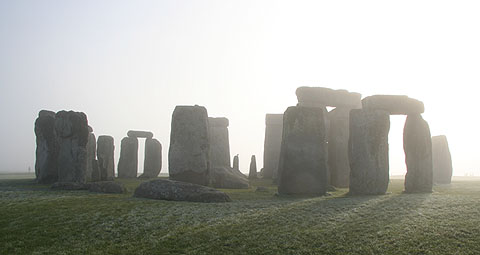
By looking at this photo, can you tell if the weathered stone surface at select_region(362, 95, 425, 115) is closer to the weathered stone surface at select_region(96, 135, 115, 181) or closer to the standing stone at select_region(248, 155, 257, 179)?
the standing stone at select_region(248, 155, 257, 179)

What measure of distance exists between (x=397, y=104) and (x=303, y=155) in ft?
16.5

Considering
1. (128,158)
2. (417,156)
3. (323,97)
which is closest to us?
(417,156)

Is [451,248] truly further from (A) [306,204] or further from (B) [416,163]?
(B) [416,163]

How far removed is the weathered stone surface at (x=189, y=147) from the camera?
1770cm

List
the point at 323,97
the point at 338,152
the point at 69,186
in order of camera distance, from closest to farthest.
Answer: the point at 69,186 → the point at 338,152 → the point at 323,97

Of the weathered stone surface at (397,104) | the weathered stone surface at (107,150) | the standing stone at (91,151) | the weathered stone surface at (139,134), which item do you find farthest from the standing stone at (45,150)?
the weathered stone surface at (397,104)

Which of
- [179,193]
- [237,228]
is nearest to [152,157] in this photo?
[179,193]

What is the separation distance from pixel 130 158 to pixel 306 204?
2011cm

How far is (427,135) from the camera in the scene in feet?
56.1

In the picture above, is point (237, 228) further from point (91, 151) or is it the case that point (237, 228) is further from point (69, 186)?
point (91, 151)

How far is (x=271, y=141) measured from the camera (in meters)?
29.8

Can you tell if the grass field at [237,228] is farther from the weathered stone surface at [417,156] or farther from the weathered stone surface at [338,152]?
the weathered stone surface at [338,152]

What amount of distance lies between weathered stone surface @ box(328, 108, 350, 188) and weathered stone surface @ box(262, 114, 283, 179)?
7.03 metres

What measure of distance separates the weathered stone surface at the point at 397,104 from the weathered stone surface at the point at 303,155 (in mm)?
3208
